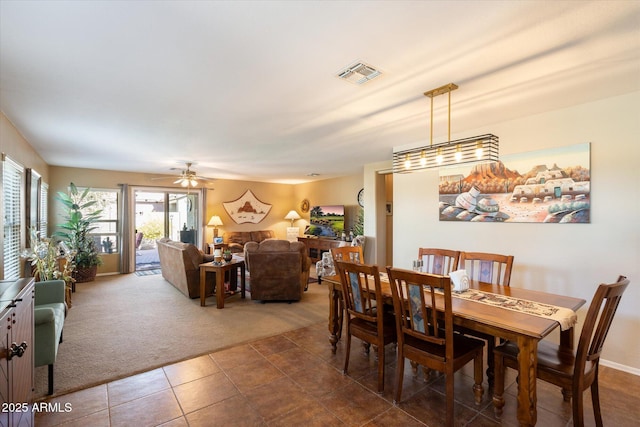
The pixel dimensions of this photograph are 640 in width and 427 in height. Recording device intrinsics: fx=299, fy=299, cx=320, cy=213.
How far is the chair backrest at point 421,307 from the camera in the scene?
75.0 inches

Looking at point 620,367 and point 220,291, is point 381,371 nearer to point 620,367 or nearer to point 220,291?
point 620,367

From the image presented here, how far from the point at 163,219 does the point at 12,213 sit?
14.3 feet

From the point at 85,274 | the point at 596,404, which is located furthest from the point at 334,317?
the point at 85,274

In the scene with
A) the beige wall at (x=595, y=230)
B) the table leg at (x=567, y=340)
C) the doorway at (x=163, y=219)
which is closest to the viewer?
the table leg at (x=567, y=340)

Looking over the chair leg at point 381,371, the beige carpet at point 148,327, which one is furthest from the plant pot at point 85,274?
the chair leg at point 381,371

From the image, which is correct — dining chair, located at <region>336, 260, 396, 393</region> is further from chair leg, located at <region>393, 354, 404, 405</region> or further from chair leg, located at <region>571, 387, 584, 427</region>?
chair leg, located at <region>571, 387, 584, 427</region>

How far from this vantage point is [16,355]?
137 cm

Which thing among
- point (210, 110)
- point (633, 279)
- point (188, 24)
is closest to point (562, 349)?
point (633, 279)

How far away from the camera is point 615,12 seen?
157cm

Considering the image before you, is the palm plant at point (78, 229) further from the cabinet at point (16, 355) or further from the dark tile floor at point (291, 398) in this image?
the cabinet at point (16, 355)

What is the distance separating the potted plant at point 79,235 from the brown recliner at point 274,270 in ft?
12.6

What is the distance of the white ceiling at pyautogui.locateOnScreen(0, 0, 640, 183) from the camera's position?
158cm

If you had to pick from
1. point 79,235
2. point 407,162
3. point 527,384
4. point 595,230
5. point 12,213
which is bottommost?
point 527,384

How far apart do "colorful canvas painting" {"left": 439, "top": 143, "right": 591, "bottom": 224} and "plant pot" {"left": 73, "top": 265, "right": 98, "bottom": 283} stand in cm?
679
